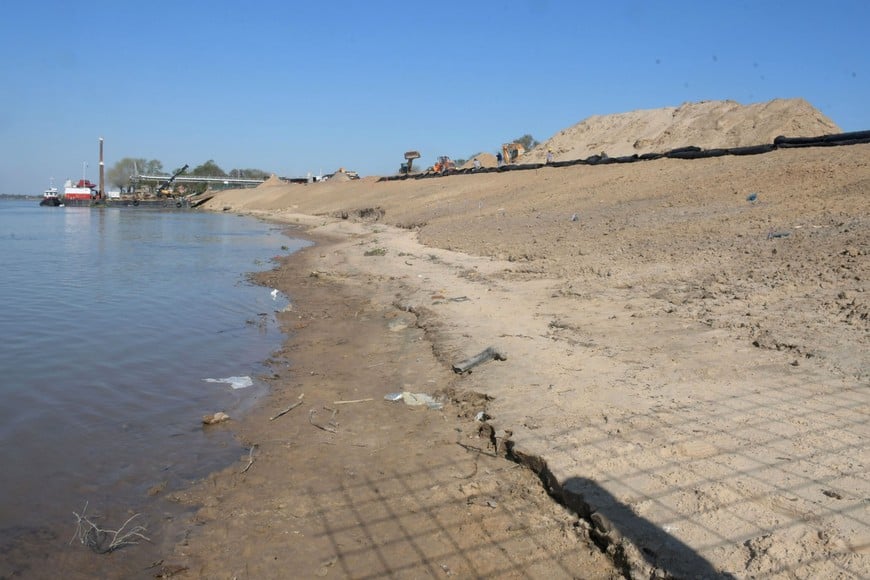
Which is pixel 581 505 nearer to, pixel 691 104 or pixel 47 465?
pixel 47 465

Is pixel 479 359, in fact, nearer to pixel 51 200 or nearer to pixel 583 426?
pixel 583 426

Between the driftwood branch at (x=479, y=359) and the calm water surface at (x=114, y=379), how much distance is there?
205cm

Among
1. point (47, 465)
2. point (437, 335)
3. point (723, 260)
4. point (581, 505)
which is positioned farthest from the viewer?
point (723, 260)

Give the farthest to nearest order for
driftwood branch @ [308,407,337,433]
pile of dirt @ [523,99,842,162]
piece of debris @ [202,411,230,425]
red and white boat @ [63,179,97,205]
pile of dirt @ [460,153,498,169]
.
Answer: red and white boat @ [63,179,97,205], pile of dirt @ [460,153,498,169], pile of dirt @ [523,99,842,162], piece of debris @ [202,411,230,425], driftwood branch @ [308,407,337,433]

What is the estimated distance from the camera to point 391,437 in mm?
5035

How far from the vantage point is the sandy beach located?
3.29 metres

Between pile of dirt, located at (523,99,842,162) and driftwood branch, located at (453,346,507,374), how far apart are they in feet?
76.0

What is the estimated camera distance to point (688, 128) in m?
33.0

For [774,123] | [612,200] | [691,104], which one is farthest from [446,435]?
[691,104]

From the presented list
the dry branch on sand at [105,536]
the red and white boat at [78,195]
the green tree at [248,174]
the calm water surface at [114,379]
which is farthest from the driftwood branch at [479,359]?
the green tree at [248,174]

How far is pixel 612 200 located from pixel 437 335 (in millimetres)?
11558

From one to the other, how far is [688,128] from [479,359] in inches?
1210

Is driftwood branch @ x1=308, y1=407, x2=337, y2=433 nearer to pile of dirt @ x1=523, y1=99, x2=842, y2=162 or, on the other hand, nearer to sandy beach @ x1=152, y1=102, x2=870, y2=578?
sandy beach @ x1=152, y1=102, x2=870, y2=578

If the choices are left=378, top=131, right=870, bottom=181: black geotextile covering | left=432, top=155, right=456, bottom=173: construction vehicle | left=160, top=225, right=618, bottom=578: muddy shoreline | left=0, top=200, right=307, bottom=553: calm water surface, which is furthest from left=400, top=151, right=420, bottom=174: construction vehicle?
left=160, top=225, right=618, bottom=578: muddy shoreline
